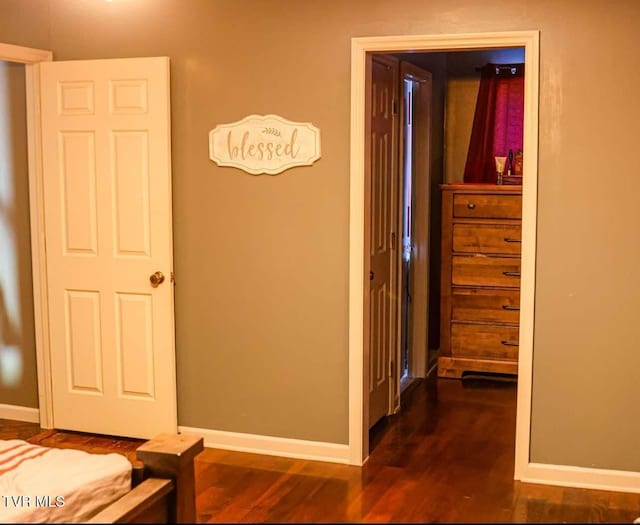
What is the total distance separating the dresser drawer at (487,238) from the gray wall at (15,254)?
2.84m

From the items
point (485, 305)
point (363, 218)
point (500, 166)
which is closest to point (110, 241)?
point (363, 218)

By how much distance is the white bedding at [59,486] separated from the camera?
7.99 feet

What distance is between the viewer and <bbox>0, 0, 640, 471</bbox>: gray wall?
3.87 m

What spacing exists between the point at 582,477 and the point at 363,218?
1612mm

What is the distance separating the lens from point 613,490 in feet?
13.0

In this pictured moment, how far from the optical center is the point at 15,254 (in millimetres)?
4957

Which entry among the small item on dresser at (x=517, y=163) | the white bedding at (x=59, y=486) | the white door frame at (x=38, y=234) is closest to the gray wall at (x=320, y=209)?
the white door frame at (x=38, y=234)

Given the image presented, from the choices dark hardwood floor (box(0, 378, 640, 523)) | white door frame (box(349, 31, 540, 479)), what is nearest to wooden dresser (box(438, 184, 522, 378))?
dark hardwood floor (box(0, 378, 640, 523))

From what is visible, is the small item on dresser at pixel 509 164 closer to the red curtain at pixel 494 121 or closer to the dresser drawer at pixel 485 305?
the red curtain at pixel 494 121

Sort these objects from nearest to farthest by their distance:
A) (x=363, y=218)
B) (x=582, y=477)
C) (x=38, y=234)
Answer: (x=582, y=477)
(x=363, y=218)
(x=38, y=234)

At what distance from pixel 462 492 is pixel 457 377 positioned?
2159 millimetres

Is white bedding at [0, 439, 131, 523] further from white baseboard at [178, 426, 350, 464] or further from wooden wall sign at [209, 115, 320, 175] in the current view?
wooden wall sign at [209, 115, 320, 175]

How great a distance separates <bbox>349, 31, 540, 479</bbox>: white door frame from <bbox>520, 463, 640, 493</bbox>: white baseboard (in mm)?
59

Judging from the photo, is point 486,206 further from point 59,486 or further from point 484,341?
point 59,486
